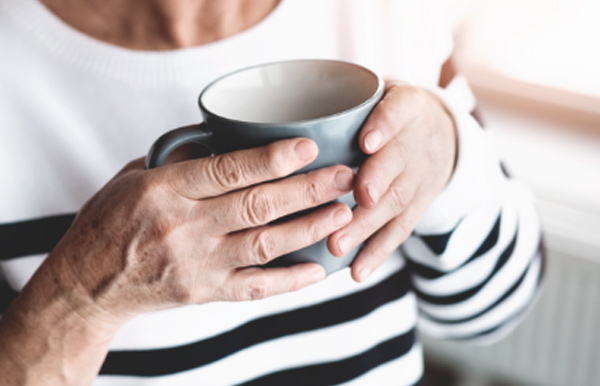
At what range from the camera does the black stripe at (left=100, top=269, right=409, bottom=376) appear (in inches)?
25.3

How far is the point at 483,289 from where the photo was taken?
745 mm

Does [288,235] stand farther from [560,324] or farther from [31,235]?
[560,324]

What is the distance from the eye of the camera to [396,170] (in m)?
0.49

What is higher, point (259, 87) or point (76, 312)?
point (259, 87)

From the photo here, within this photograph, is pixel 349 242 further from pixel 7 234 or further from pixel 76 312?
pixel 7 234

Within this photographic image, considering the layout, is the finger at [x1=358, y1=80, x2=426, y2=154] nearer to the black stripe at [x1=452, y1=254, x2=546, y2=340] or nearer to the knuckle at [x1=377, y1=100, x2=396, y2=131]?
the knuckle at [x1=377, y1=100, x2=396, y2=131]

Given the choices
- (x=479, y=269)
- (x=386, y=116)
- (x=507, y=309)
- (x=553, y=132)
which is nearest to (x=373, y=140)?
(x=386, y=116)

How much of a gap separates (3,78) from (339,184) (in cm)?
42

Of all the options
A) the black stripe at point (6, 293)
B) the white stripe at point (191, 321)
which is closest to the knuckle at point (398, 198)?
the white stripe at point (191, 321)

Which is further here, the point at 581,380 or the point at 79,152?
the point at 581,380

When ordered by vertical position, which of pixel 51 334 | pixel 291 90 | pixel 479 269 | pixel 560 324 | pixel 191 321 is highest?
pixel 291 90

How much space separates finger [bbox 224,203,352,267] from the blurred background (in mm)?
942

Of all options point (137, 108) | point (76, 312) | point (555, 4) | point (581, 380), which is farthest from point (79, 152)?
point (581, 380)

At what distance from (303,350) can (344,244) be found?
0.91 feet
